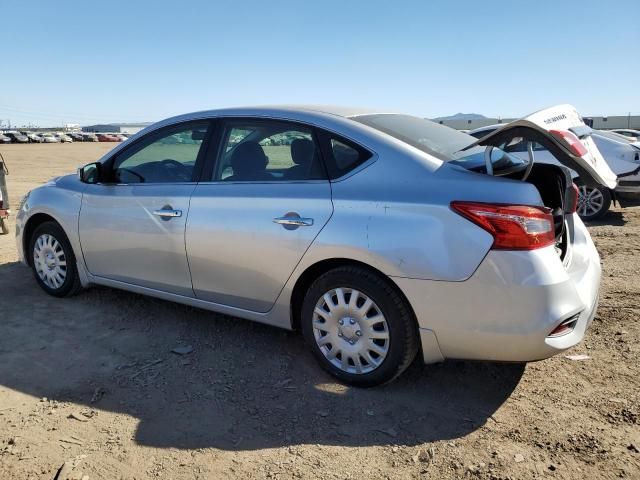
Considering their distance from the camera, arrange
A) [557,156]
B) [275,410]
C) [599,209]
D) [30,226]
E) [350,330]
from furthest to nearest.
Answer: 1. [599,209]
2. [30,226]
3. [350,330]
4. [275,410]
5. [557,156]

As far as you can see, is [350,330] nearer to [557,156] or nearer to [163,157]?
[557,156]

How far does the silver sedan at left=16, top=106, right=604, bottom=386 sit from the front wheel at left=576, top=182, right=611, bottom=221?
5965 millimetres

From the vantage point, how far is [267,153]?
366 cm

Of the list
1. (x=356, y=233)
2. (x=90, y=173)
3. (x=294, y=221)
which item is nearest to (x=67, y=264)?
(x=90, y=173)

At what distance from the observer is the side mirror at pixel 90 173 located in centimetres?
443

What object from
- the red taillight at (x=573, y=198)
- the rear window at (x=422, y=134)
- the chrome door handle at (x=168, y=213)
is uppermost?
the rear window at (x=422, y=134)

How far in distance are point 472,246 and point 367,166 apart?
0.79m

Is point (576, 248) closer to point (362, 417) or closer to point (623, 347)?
point (623, 347)

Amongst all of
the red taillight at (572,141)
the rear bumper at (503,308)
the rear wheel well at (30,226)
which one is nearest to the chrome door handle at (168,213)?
the rear wheel well at (30,226)

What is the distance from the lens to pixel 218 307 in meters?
3.79

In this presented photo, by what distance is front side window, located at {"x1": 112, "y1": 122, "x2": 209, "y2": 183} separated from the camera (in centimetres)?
396

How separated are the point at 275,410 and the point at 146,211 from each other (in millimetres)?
1809

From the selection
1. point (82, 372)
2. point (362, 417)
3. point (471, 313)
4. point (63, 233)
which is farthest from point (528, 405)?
point (63, 233)

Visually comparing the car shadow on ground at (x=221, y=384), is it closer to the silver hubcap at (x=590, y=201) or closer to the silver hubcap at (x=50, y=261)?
the silver hubcap at (x=50, y=261)
